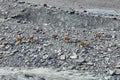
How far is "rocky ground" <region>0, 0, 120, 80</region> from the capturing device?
10.2m

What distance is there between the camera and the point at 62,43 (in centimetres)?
1156

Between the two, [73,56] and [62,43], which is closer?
[73,56]

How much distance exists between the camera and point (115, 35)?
12797mm

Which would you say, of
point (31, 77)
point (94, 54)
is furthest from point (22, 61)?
point (94, 54)

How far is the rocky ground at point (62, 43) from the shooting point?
10.2 metres

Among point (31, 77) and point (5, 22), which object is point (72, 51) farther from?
point (5, 22)

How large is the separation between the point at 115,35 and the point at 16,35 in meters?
3.54

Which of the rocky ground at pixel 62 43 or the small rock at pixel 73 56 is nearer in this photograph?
the rocky ground at pixel 62 43

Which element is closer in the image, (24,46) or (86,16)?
(24,46)

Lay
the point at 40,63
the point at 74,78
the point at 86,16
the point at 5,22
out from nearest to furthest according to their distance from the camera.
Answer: the point at 74,78, the point at 40,63, the point at 5,22, the point at 86,16

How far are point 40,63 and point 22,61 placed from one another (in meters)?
0.61

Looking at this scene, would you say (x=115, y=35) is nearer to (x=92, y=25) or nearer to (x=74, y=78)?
(x=92, y=25)

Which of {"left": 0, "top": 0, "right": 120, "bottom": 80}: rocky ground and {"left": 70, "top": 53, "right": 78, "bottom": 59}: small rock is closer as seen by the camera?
{"left": 0, "top": 0, "right": 120, "bottom": 80}: rocky ground

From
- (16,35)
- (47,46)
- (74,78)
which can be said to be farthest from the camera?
(16,35)
